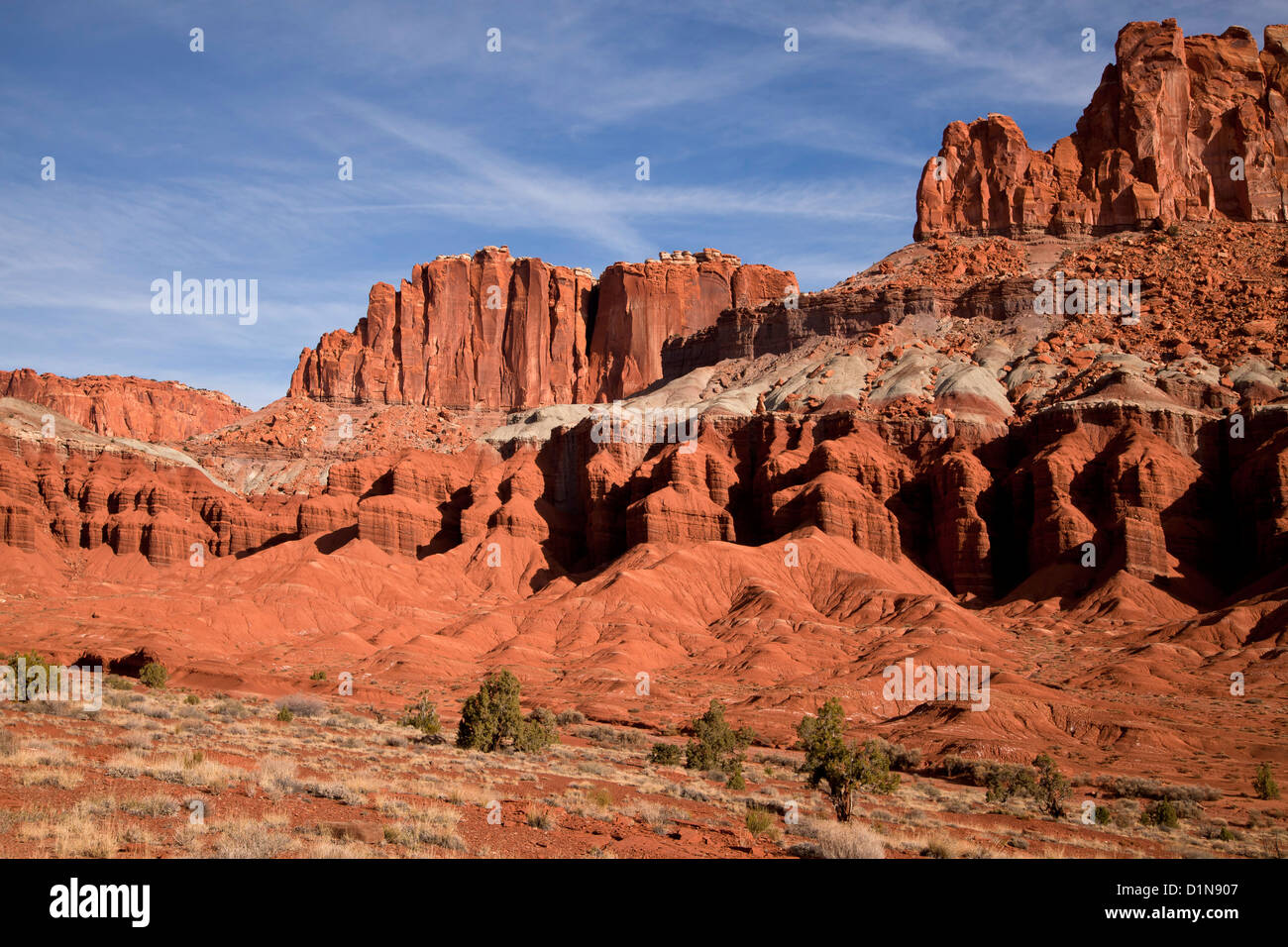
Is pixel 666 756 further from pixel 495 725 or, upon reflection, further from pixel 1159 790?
pixel 1159 790

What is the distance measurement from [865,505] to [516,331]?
4004 inches

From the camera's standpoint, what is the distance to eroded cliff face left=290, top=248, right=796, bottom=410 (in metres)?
183

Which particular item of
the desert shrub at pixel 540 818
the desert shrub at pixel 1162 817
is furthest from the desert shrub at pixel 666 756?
the desert shrub at pixel 540 818

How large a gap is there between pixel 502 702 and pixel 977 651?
42.0m

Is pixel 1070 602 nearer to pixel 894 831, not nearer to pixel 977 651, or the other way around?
pixel 977 651

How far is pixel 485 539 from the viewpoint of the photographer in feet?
364

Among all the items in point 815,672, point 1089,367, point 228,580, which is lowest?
point 815,672

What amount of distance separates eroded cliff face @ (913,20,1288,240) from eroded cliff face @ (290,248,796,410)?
3703 cm

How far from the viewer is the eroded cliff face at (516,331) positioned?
601 feet

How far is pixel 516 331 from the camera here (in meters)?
189

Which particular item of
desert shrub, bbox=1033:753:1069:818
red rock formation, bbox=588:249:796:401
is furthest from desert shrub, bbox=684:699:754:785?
red rock formation, bbox=588:249:796:401

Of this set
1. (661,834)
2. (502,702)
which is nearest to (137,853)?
(661,834)

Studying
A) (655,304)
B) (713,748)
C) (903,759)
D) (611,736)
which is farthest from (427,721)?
(655,304)

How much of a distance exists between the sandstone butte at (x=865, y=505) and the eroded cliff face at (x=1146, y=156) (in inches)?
21.3
